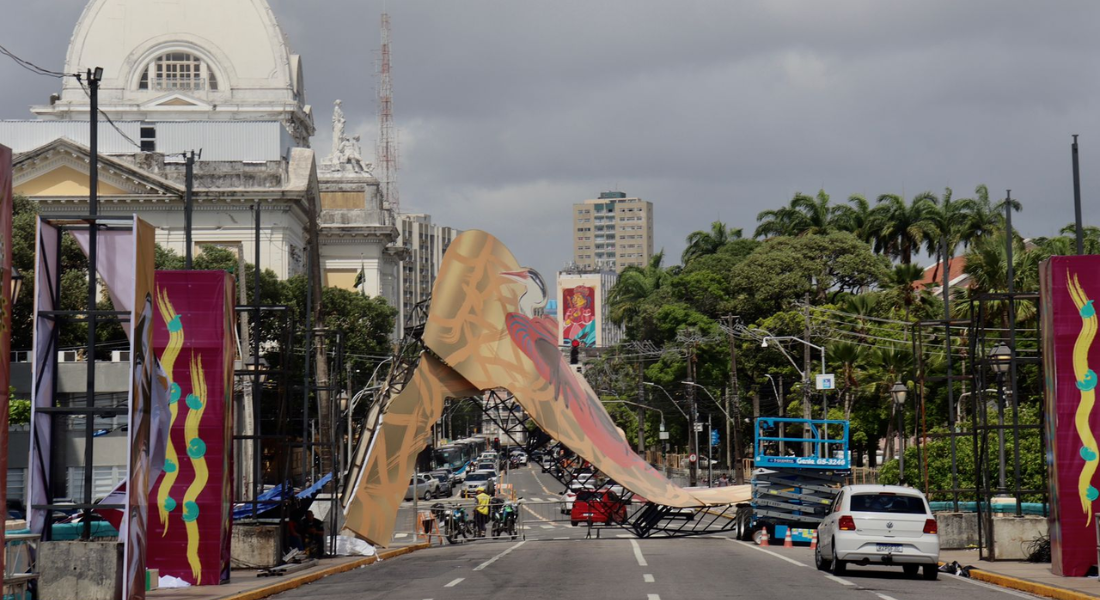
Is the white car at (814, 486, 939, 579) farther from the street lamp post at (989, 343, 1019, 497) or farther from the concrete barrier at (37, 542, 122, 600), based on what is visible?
the concrete barrier at (37, 542, 122, 600)

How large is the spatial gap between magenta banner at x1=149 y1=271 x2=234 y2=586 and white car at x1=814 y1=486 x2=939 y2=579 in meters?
9.83

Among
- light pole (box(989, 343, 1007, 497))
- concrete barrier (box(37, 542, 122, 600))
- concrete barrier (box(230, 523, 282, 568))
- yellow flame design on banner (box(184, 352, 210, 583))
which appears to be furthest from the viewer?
concrete barrier (box(230, 523, 282, 568))

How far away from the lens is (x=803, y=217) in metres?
95.1

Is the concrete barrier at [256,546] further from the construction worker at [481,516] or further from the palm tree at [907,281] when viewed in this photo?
the palm tree at [907,281]

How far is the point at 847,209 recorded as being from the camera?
303 ft

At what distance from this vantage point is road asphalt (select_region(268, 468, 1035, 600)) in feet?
64.5

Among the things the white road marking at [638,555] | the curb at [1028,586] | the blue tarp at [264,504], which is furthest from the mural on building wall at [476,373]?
the curb at [1028,586]

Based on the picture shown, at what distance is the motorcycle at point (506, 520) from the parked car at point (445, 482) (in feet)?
104

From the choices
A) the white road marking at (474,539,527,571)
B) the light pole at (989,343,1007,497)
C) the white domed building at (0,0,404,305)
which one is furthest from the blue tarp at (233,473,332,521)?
the white domed building at (0,0,404,305)

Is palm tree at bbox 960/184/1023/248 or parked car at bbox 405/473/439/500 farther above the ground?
palm tree at bbox 960/184/1023/248

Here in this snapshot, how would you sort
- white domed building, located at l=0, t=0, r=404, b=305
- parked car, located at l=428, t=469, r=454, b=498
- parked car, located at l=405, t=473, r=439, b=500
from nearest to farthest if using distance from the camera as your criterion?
1. parked car, located at l=405, t=473, r=439, b=500
2. parked car, located at l=428, t=469, r=454, b=498
3. white domed building, located at l=0, t=0, r=404, b=305

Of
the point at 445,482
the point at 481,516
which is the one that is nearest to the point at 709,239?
the point at 445,482

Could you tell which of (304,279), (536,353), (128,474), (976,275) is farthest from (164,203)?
(128,474)

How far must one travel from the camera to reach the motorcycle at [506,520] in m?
44.5
